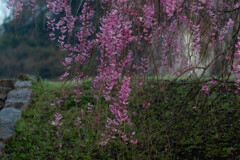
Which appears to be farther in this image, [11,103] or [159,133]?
[11,103]

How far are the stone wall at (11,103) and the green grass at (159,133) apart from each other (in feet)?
0.36

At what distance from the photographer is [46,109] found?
4.45 metres

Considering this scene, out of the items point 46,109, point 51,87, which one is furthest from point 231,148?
point 51,87

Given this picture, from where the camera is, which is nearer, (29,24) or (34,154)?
(34,154)

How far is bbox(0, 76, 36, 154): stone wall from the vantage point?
11.5 feet

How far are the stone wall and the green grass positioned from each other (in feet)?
0.36

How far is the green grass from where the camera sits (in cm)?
223

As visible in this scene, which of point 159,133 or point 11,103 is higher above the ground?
point 159,133

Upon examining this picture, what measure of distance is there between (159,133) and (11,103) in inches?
111

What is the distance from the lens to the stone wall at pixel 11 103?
3.50 meters

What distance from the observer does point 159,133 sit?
2662mm

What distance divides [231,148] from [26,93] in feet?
11.9

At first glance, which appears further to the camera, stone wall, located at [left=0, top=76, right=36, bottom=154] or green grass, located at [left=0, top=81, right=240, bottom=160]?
stone wall, located at [left=0, top=76, right=36, bottom=154]

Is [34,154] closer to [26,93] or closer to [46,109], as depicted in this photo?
[46,109]
